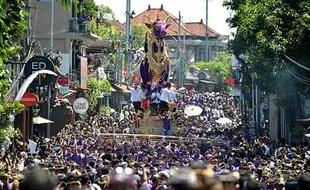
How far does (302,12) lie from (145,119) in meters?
18.3

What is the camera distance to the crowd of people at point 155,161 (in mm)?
7883

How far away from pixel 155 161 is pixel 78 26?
1299 inches

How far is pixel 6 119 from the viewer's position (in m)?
19.1

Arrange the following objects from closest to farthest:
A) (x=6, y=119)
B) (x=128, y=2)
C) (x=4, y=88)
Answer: (x=4, y=88) < (x=6, y=119) < (x=128, y=2)

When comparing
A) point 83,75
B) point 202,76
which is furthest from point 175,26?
point 83,75

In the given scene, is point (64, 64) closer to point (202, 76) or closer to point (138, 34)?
point (138, 34)

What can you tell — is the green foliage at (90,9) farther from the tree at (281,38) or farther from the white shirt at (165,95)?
the tree at (281,38)

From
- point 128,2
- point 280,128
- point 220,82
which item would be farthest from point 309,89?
point 220,82

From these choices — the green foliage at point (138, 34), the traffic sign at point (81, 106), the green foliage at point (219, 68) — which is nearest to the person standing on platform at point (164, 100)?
the traffic sign at point (81, 106)

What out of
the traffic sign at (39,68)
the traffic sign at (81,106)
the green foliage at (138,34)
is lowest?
the traffic sign at (81,106)

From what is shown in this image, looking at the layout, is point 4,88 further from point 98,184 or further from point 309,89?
point 309,89

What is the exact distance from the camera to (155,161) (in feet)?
70.7

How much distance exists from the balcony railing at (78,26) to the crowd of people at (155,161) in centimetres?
664

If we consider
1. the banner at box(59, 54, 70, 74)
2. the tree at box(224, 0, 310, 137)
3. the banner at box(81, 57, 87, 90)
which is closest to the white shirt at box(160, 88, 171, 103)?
the banner at box(81, 57, 87, 90)
